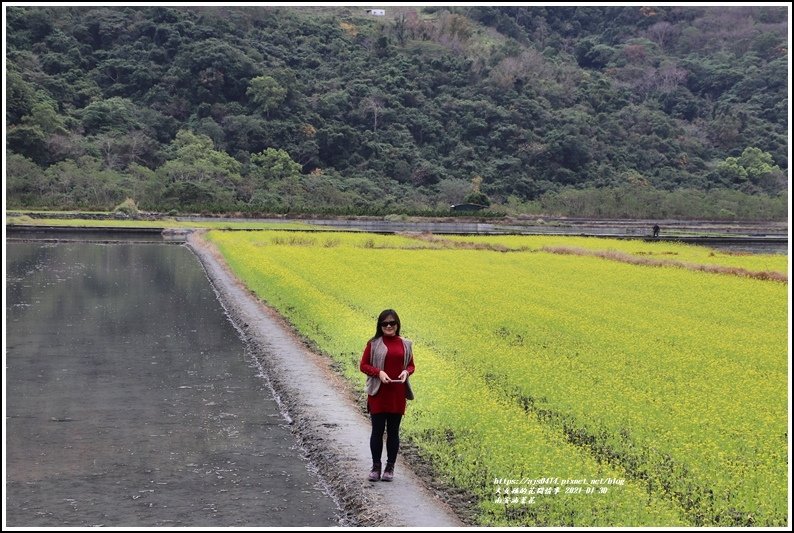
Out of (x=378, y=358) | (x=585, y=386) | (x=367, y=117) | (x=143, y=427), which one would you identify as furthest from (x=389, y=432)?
(x=367, y=117)

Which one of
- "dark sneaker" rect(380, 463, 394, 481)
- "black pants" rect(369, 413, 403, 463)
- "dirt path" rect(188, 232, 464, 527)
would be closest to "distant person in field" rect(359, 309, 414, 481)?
"black pants" rect(369, 413, 403, 463)

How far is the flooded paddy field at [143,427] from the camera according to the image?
8.14 m

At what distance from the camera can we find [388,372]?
26.7 ft

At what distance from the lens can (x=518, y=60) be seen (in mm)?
117812

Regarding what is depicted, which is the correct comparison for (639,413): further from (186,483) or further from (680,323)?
(680,323)

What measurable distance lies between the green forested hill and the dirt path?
52.5m

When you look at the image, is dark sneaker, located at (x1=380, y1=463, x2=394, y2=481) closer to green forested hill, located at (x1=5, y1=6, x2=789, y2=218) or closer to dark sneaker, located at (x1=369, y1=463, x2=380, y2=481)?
dark sneaker, located at (x1=369, y1=463, x2=380, y2=481)

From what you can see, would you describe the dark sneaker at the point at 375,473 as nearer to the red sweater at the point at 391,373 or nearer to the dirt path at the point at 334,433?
the dirt path at the point at 334,433

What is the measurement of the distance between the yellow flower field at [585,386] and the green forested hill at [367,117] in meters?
47.0

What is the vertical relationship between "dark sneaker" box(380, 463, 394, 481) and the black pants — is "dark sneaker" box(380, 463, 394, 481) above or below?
below

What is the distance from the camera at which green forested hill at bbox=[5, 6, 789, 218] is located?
254 feet

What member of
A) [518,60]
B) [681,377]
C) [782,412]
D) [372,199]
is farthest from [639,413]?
[518,60]

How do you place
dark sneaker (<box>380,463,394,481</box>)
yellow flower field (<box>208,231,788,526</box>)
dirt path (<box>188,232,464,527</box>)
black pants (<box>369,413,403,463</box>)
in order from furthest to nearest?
dark sneaker (<box>380,463,394,481</box>)
black pants (<box>369,413,403,463</box>)
dirt path (<box>188,232,464,527</box>)
yellow flower field (<box>208,231,788,526</box>)

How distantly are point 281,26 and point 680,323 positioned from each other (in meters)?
104
